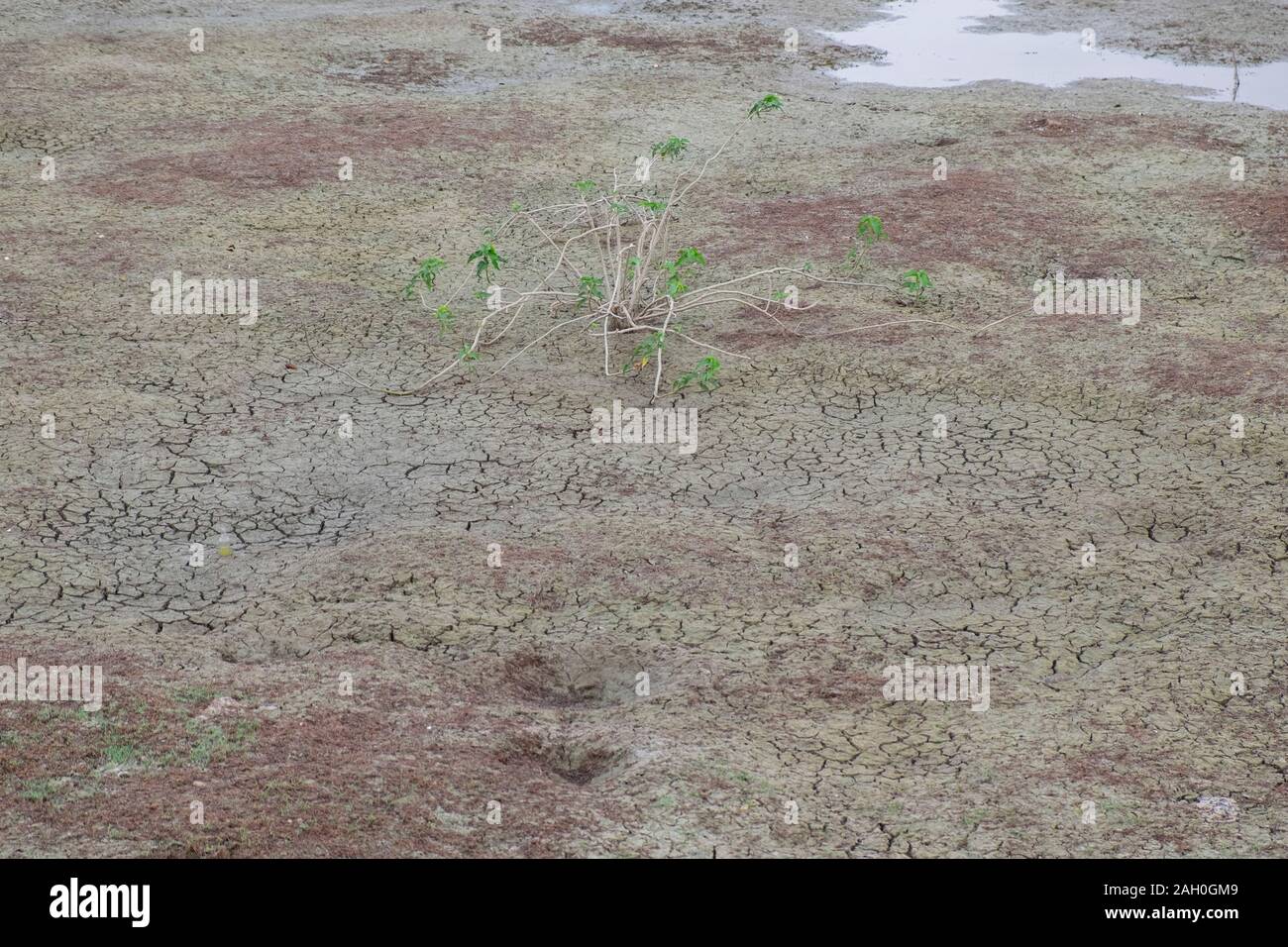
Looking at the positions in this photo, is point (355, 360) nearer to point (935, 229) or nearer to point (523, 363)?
point (523, 363)

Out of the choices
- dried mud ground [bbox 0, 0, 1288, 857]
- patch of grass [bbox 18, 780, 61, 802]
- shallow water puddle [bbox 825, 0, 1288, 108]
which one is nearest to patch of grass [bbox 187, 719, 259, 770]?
dried mud ground [bbox 0, 0, 1288, 857]

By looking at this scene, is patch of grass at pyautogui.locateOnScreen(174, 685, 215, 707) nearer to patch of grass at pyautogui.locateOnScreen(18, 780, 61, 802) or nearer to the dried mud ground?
the dried mud ground

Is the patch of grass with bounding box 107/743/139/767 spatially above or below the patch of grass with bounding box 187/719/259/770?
below

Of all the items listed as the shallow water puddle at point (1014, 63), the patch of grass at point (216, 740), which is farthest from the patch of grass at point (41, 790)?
the shallow water puddle at point (1014, 63)

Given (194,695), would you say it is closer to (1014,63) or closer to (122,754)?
(122,754)

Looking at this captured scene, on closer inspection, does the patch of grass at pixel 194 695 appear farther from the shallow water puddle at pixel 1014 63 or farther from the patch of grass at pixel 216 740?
the shallow water puddle at pixel 1014 63

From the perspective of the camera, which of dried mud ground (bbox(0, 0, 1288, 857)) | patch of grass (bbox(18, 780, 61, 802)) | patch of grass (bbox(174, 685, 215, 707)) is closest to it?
patch of grass (bbox(18, 780, 61, 802))
